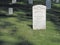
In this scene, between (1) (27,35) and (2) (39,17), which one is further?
(2) (39,17)

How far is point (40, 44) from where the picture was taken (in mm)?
8094

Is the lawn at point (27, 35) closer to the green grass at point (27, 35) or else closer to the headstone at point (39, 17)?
the green grass at point (27, 35)

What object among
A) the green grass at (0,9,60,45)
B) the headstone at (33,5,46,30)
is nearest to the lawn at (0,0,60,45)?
the green grass at (0,9,60,45)

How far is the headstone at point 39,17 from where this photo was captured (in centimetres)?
1005

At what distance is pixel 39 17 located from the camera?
398 inches

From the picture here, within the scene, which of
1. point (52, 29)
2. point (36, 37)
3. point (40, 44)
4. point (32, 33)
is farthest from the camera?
point (52, 29)

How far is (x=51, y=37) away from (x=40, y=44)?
1.17m

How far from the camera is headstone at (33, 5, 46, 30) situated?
1005 centimetres

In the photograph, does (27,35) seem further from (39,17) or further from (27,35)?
(39,17)

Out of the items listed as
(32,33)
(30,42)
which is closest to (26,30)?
(32,33)

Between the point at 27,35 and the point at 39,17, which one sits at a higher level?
the point at 39,17

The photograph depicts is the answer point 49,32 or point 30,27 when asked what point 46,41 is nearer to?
point 49,32

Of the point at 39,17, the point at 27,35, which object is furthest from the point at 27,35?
the point at 39,17

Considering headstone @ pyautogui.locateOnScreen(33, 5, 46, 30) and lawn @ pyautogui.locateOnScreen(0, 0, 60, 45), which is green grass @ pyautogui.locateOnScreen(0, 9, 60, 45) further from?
headstone @ pyautogui.locateOnScreen(33, 5, 46, 30)
